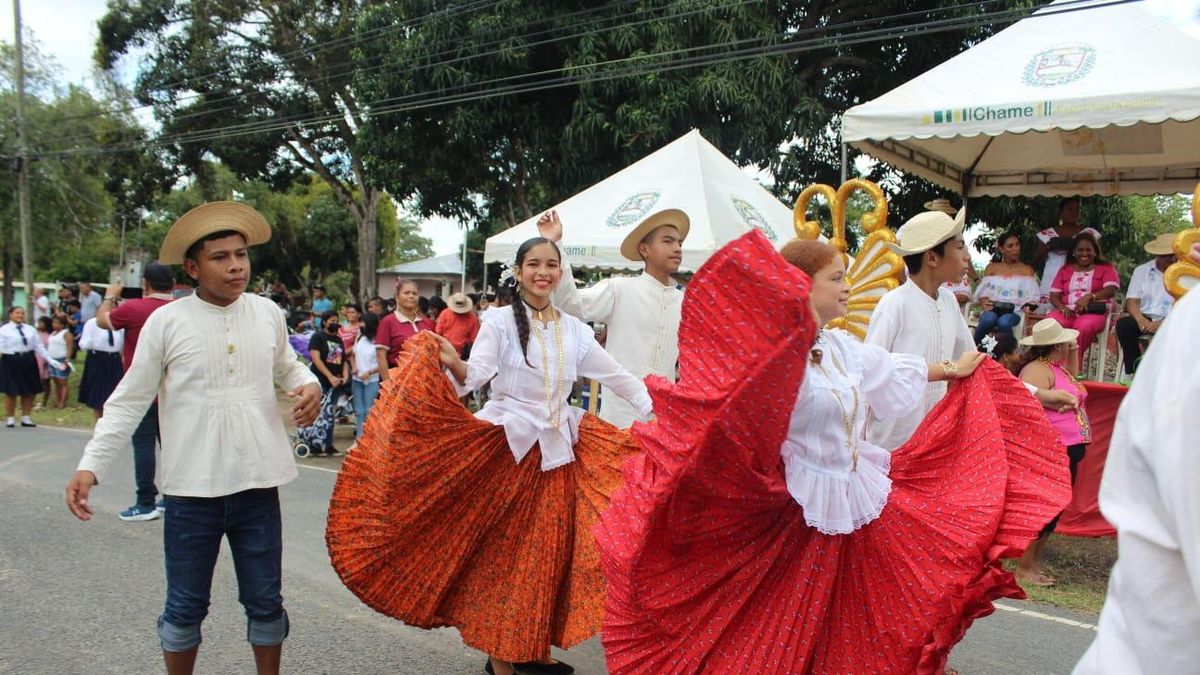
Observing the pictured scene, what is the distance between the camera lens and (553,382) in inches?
162

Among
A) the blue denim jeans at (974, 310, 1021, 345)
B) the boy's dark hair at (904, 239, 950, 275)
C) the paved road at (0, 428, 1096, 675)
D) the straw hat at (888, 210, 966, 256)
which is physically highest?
the straw hat at (888, 210, 966, 256)

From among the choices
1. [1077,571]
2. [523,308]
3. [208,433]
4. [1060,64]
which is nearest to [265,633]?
[208,433]

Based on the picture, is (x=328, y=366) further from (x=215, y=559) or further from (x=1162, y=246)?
(x=1162, y=246)

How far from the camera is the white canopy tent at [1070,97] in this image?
6.55m

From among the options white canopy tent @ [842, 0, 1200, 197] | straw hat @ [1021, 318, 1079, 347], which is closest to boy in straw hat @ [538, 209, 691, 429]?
straw hat @ [1021, 318, 1079, 347]

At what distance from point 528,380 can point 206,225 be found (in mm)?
1463

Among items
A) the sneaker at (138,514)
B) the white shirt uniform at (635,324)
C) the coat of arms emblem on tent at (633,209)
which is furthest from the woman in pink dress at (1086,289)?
the sneaker at (138,514)

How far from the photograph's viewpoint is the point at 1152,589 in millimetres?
1229

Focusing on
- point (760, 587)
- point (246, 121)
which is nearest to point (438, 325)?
point (760, 587)

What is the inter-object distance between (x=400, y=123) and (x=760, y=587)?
1372 centimetres

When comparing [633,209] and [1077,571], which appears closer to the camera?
[1077,571]

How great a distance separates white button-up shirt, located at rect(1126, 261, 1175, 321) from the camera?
8688 millimetres

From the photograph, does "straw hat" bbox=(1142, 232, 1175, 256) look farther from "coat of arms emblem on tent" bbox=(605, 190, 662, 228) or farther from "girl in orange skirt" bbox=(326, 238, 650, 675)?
"girl in orange skirt" bbox=(326, 238, 650, 675)

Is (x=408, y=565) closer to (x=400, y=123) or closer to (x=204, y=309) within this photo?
(x=204, y=309)
